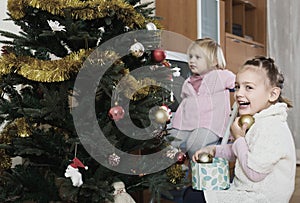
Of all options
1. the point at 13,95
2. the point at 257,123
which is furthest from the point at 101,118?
the point at 257,123

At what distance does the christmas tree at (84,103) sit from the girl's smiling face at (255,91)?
267mm

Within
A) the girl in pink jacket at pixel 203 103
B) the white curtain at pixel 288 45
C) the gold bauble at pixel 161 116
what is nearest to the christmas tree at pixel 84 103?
the gold bauble at pixel 161 116

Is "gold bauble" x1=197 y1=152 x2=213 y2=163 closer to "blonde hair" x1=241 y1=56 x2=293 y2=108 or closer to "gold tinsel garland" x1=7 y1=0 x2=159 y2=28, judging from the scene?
"blonde hair" x1=241 y1=56 x2=293 y2=108

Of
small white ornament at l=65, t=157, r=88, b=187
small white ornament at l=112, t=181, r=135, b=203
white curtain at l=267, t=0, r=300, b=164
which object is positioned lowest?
small white ornament at l=112, t=181, r=135, b=203

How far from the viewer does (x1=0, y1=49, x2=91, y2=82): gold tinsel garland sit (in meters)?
1.29

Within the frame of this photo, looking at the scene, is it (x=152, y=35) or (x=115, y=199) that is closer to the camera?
(x=115, y=199)

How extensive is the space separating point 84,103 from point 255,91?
0.61 metres

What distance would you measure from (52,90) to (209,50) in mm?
1451

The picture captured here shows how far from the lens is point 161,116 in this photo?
140cm

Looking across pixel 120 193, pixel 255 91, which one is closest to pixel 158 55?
pixel 255 91

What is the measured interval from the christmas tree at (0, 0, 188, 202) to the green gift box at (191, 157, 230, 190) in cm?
10

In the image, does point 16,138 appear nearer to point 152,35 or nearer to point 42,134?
point 42,134

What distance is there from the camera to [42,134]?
134 centimetres

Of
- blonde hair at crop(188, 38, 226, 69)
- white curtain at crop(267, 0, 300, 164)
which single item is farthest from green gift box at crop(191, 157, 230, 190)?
white curtain at crop(267, 0, 300, 164)
